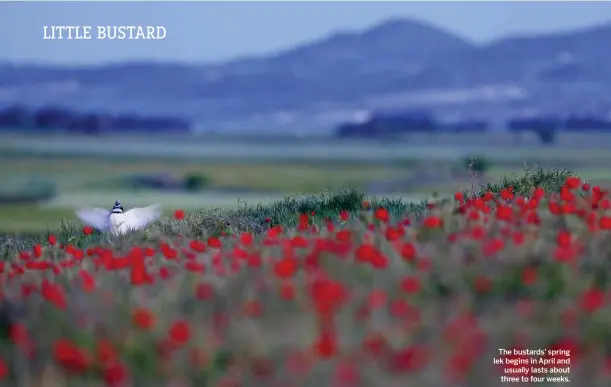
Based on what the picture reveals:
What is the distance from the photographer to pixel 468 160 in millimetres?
8836

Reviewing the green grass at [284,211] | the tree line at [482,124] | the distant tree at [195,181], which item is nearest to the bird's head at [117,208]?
the green grass at [284,211]

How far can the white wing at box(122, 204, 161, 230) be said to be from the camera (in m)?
7.75

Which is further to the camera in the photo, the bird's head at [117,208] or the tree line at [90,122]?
the tree line at [90,122]

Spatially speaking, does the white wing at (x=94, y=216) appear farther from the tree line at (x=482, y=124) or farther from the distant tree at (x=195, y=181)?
the tree line at (x=482, y=124)

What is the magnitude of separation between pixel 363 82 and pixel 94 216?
126 inches

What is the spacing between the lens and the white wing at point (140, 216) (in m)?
7.75

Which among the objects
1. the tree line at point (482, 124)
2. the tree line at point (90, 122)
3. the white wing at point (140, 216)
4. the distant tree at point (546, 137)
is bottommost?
the white wing at point (140, 216)

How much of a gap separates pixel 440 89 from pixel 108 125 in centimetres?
366

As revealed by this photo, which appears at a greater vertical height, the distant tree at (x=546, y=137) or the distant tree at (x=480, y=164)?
the distant tree at (x=546, y=137)

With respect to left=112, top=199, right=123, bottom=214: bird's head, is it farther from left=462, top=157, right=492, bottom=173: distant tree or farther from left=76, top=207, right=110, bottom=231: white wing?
left=462, top=157, right=492, bottom=173: distant tree

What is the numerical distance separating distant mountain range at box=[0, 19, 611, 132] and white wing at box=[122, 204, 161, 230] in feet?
3.56

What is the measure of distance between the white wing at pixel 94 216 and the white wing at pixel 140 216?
0.78 feet

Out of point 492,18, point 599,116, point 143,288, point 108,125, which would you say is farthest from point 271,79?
point 143,288

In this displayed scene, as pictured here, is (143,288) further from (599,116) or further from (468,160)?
(599,116)
